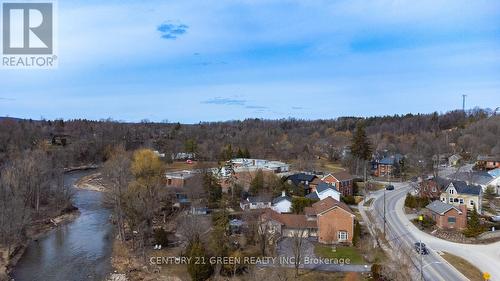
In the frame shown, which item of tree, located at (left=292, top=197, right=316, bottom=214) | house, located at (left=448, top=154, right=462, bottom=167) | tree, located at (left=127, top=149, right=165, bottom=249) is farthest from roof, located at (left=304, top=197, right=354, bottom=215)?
house, located at (left=448, top=154, right=462, bottom=167)

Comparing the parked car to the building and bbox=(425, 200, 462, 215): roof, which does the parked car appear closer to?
bbox=(425, 200, 462, 215): roof

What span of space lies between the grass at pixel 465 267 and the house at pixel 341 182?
17803mm

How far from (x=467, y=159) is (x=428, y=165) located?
57.5ft

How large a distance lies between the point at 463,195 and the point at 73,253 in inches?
1240

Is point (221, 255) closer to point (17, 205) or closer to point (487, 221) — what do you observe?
point (17, 205)

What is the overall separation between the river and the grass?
63.4ft

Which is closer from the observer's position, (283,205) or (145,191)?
(145,191)

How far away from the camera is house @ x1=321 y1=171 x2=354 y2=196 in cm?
4534

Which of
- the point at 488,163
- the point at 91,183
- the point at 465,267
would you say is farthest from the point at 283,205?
the point at 488,163

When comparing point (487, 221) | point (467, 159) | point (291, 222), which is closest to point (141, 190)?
point (291, 222)

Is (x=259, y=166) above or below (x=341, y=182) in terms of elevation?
above

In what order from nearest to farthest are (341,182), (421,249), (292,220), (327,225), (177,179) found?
(421,249) → (327,225) → (292,220) → (341,182) → (177,179)

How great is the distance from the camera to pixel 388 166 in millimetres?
62750

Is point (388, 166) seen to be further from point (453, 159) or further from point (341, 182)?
point (341, 182)
